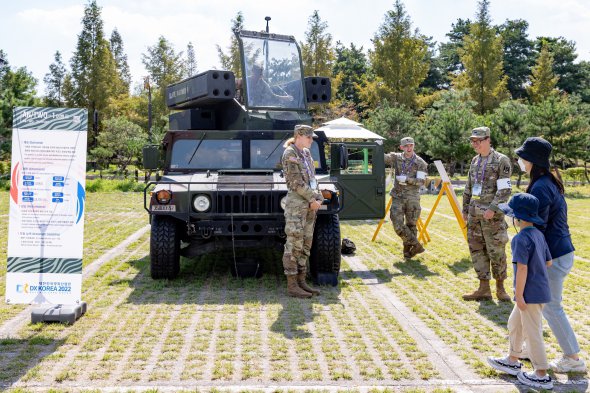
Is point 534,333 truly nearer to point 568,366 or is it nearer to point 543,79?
point 568,366

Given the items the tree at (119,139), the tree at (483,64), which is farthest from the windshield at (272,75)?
the tree at (483,64)

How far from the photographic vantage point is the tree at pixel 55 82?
60.3m

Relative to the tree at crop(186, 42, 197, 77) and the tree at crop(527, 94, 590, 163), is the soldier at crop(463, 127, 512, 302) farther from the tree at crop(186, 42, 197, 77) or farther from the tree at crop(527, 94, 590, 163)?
the tree at crop(186, 42, 197, 77)

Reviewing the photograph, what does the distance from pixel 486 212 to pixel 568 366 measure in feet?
7.69

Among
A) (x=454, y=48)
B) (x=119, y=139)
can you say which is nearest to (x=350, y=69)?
(x=454, y=48)

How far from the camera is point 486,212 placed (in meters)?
6.93

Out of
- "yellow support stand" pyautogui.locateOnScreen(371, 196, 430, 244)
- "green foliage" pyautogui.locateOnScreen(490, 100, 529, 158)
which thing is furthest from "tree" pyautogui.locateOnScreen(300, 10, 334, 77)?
"yellow support stand" pyautogui.locateOnScreen(371, 196, 430, 244)

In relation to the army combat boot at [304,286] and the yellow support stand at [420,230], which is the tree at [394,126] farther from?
the army combat boot at [304,286]

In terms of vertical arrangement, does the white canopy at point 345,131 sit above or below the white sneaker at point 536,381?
above

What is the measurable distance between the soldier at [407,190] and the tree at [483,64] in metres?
43.4

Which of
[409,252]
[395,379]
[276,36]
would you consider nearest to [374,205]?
[409,252]

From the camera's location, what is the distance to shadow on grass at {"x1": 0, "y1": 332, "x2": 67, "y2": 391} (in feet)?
15.3

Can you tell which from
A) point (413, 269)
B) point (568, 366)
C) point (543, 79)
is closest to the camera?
point (568, 366)

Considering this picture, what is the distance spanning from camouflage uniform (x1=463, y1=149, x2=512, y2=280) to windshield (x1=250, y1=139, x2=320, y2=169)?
2520 millimetres
